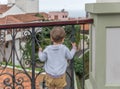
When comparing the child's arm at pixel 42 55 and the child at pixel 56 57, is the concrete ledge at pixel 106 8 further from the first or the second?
the child's arm at pixel 42 55

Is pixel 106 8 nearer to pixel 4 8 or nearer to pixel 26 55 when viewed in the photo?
pixel 26 55

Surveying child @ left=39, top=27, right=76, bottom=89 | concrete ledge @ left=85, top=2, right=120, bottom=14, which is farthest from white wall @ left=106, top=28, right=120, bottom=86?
child @ left=39, top=27, right=76, bottom=89

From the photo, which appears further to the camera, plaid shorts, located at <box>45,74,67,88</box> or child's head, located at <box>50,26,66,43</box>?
plaid shorts, located at <box>45,74,67,88</box>

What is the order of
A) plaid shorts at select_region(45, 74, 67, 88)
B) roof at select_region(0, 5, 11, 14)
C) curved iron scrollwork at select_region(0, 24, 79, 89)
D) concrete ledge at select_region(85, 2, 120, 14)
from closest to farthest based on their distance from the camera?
concrete ledge at select_region(85, 2, 120, 14) < plaid shorts at select_region(45, 74, 67, 88) < curved iron scrollwork at select_region(0, 24, 79, 89) < roof at select_region(0, 5, 11, 14)

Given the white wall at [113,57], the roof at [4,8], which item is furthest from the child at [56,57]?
the roof at [4,8]

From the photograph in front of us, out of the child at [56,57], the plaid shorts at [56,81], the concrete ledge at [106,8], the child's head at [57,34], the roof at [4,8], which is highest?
the concrete ledge at [106,8]

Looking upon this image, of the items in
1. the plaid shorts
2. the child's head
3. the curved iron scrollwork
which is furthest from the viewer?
the curved iron scrollwork

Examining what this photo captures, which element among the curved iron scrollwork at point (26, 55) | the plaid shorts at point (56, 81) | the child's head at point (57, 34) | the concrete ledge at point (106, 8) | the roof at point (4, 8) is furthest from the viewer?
the roof at point (4, 8)

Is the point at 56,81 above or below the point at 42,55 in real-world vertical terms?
below

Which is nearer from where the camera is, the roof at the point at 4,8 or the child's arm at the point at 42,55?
the child's arm at the point at 42,55

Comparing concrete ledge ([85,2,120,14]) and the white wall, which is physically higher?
concrete ledge ([85,2,120,14])

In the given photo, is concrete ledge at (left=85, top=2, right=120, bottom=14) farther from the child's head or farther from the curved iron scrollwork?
the curved iron scrollwork

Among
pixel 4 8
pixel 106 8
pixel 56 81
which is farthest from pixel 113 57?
pixel 4 8

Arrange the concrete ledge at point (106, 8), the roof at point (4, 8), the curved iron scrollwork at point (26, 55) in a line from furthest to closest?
1. the roof at point (4, 8)
2. the curved iron scrollwork at point (26, 55)
3. the concrete ledge at point (106, 8)
